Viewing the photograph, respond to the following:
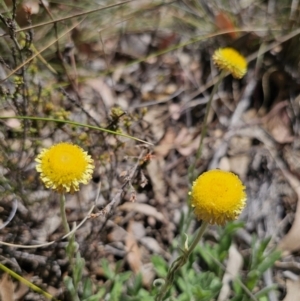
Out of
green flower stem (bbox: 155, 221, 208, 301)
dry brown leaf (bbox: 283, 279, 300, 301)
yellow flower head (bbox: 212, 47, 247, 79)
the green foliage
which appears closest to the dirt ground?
dry brown leaf (bbox: 283, 279, 300, 301)

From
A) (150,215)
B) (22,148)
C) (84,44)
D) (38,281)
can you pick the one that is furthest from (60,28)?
(38,281)

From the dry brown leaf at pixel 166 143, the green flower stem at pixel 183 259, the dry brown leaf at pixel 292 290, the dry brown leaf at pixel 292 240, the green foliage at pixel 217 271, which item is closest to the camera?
the green flower stem at pixel 183 259

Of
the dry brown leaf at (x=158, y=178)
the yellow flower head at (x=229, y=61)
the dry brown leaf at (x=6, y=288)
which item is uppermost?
the yellow flower head at (x=229, y=61)

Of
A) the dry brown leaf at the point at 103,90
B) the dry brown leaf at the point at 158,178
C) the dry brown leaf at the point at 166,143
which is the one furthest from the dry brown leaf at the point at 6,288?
the dry brown leaf at the point at 103,90

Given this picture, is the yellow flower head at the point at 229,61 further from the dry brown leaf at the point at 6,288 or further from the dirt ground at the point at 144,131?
the dry brown leaf at the point at 6,288

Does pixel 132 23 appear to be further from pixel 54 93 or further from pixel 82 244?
pixel 82 244

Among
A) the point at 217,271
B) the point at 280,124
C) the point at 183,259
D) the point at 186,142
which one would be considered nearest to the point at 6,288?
the point at 183,259

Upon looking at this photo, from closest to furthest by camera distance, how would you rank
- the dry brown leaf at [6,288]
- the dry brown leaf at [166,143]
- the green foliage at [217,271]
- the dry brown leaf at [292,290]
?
1. the dry brown leaf at [6,288]
2. the green foliage at [217,271]
3. the dry brown leaf at [292,290]
4. the dry brown leaf at [166,143]
